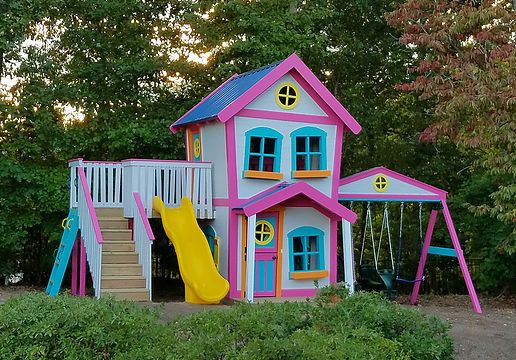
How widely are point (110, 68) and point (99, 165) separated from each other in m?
5.04

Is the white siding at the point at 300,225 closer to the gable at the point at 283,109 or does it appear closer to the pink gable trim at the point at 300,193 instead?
the pink gable trim at the point at 300,193

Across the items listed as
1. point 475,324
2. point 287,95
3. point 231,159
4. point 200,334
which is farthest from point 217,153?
point 200,334

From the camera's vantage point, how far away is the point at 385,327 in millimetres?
7332

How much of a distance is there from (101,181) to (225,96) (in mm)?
3036

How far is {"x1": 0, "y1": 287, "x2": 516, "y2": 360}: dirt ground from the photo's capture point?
32.7 feet

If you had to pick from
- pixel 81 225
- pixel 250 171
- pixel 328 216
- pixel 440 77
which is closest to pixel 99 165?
pixel 81 225

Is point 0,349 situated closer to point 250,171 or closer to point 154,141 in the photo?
point 250,171

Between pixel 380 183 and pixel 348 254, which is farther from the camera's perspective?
pixel 380 183

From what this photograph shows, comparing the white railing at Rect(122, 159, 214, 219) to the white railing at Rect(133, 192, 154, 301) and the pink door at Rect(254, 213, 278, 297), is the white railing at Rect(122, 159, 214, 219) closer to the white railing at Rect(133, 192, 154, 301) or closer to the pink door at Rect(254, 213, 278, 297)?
the white railing at Rect(133, 192, 154, 301)

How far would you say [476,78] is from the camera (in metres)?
14.3

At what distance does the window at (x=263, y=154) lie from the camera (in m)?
14.0

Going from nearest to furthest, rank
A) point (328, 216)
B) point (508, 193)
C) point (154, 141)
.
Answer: point (508, 193) < point (328, 216) < point (154, 141)

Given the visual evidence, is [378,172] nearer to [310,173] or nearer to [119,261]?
[310,173]

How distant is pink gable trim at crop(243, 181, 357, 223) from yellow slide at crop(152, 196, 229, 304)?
3.72 feet
